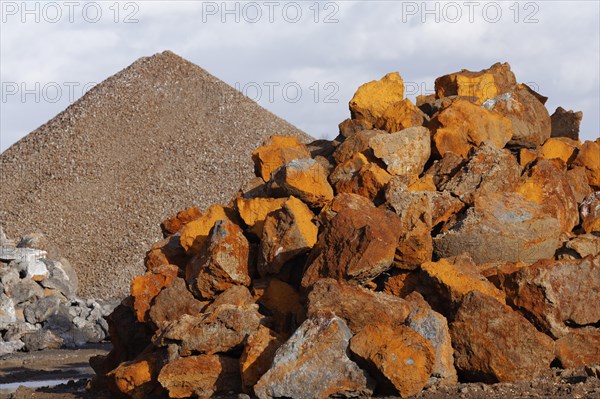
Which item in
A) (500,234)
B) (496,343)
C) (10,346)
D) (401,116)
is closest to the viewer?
(496,343)

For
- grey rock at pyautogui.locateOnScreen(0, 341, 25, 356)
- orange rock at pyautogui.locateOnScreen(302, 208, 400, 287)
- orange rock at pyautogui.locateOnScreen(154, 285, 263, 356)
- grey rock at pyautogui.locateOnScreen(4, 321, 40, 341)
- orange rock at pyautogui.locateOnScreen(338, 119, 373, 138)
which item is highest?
orange rock at pyautogui.locateOnScreen(338, 119, 373, 138)

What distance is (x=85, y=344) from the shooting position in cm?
2039

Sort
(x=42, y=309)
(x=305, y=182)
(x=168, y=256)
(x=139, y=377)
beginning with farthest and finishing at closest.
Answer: (x=42, y=309), (x=168, y=256), (x=305, y=182), (x=139, y=377)

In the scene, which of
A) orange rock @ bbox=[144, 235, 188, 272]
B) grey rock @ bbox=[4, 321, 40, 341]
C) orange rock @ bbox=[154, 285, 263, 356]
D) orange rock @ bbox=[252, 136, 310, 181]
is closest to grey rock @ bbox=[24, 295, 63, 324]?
grey rock @ bbox=[4, 321, 40, 341]

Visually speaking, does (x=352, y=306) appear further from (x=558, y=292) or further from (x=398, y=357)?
(x=558, y=292)

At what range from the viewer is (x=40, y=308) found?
71.2ft

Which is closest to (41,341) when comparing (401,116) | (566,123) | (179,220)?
(179,220)

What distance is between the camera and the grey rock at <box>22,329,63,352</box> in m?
19.6

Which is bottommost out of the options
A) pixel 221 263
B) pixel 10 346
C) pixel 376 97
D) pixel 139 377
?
pixel 10 346

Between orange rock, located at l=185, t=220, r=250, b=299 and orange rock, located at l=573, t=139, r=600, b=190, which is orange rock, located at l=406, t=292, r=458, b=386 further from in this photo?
orange rock, located at l=573, t=139, r=600, b=190

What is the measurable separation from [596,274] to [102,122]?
1118 inches

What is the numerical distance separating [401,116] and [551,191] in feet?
8.21

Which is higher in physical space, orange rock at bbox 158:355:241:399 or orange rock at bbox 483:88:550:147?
orange rock at bbox 483:88:550:147

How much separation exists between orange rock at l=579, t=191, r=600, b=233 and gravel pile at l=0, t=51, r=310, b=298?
692 inches
